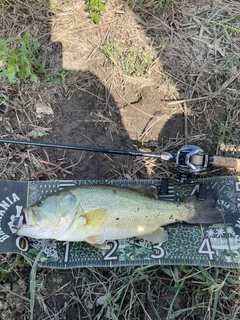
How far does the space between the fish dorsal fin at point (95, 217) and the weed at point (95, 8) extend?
250cm

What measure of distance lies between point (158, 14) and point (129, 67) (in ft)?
2.91

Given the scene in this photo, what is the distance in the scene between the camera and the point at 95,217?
2900mm

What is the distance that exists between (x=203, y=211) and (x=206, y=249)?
0.39 metres

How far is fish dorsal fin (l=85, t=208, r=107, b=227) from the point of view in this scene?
2.90 m

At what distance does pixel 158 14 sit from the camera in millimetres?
4152

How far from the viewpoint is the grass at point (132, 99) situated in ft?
9.98

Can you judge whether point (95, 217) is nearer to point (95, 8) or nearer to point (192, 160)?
point (192, 160)

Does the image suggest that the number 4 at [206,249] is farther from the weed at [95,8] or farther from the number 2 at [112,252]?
the weed at [95,8]

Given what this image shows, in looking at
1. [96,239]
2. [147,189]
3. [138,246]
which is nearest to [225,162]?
[147,189]

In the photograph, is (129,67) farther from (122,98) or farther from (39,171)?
(39,171)

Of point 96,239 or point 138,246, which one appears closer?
point 96,239

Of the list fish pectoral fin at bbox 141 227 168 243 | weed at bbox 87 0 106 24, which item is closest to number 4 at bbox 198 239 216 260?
fish pectoral fin at bbox 141 227 168 243

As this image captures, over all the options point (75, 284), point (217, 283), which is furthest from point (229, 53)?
point (75, 284)

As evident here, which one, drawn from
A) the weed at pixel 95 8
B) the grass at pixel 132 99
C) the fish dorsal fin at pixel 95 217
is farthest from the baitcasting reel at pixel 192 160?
the weed at pixel 95 8
